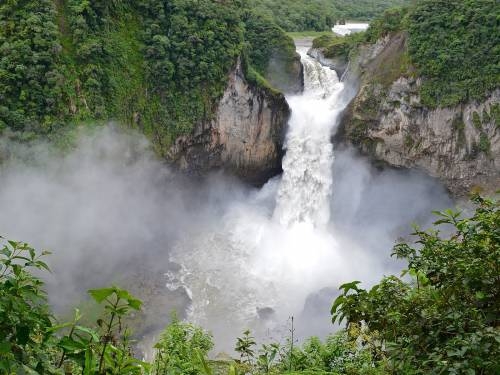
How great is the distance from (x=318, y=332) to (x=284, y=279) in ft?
12.9

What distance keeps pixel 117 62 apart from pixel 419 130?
14387mm

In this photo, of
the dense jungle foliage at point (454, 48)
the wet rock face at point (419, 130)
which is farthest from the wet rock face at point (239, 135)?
the dense jungle foliage at point (454, 48)

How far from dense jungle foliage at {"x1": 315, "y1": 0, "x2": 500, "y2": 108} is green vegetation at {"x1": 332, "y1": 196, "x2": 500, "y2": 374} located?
19.5 meters

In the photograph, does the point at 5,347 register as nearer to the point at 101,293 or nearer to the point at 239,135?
the point at 101,293

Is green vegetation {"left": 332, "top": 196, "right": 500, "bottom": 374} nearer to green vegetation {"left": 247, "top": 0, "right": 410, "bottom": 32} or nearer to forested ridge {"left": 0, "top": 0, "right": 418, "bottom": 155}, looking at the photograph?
forested ridge {"left": 0, "top": 0, "right": 418, "bottom": 155}

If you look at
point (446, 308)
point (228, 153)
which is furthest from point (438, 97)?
point (446, 308)

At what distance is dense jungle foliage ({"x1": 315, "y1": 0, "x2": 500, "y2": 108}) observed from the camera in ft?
69.1

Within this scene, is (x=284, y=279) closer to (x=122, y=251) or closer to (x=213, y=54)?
(x=122, y=251)

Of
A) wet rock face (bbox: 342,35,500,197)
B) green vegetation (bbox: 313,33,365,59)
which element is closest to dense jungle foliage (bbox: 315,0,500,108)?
wet rock face (bbox: 342,35,500,197)

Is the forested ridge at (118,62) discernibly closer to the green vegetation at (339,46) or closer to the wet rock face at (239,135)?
the wet rock face at (239,135)

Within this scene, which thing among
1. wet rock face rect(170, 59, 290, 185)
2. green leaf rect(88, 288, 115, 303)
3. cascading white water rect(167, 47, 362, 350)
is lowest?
green leaf rect(88, 288, 115, 303)

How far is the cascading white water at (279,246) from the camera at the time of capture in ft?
63.0

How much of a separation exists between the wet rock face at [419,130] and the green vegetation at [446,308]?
63.5 ft

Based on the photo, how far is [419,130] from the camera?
880 inches
